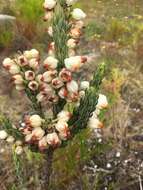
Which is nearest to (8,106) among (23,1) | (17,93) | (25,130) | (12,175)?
(17,93)

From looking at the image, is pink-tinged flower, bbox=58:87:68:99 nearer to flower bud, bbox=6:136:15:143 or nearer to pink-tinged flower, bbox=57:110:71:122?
pink-tinged flower, bbox=57:110:71:122

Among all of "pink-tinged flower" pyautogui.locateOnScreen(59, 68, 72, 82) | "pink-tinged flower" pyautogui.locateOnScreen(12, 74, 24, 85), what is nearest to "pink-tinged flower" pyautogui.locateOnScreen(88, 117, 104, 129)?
"pink-tinged flower" pyautogui.locateOnScreen(59, 68, 72, 82)

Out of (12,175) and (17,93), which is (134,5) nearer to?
(17,93)

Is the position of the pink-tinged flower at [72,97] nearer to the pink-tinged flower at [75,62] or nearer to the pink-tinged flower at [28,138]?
the pink-tinged flower at [75,62]

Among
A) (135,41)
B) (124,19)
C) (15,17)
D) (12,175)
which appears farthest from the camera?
(124,19)

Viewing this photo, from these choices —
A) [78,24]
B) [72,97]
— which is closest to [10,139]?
[72,97]

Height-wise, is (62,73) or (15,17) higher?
(15,17)

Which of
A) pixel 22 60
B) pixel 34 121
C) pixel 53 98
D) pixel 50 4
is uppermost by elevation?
pixel 50 4

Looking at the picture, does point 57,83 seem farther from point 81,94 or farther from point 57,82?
point 81,94
